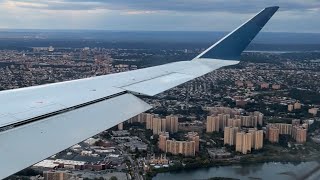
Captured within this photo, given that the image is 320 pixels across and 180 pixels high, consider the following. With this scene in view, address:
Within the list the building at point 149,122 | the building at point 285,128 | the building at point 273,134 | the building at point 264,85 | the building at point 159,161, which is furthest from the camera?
the building at point 264,85

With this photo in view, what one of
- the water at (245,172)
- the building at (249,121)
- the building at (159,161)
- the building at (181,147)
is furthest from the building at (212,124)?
the water at (245,172)

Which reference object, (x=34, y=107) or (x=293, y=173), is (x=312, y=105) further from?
(x=34, y=107)

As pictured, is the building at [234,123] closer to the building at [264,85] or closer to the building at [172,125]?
the building at [172,125]

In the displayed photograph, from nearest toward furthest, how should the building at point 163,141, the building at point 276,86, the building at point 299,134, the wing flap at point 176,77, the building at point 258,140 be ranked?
the wing flap at point 176,77, the building at point 163,141, the building at point 258,140, the building at point 299,134, the building at point 276,86

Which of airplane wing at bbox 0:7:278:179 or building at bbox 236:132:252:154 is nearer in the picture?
airplane wing at bbox 0:7:278:179

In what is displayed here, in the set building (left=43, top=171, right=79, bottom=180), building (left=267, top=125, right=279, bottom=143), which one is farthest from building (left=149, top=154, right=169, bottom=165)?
building (left=267, top=125, right=279, bottom=143)

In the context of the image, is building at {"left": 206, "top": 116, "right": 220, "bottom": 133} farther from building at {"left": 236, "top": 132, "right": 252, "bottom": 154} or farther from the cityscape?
building at {"left": 236, "top": 132, "right": 252, "bottom": 154}

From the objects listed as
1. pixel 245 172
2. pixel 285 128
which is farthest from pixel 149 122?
pixel 245 172
